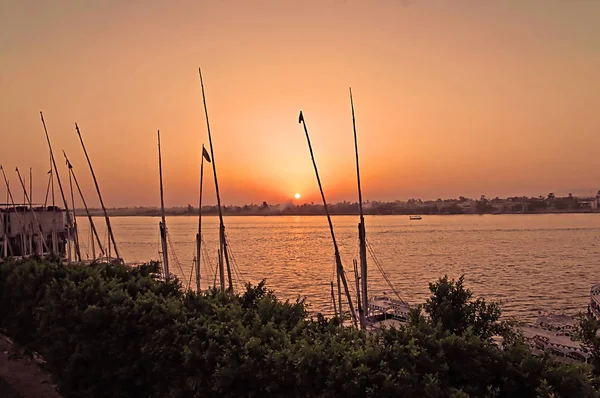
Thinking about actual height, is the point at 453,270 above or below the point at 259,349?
below

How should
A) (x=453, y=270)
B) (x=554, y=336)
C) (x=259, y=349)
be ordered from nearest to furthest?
(x=259, y=349) < (x=554, y=336) < (x=453, y=270)

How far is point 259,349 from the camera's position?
7.27 metres

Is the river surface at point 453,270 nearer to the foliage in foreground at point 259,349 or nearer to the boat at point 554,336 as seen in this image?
the boat at point 554,336

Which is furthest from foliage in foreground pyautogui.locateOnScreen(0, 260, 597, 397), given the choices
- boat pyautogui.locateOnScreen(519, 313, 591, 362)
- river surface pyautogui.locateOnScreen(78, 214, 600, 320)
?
river surface pyautogui.locateOnScreen(78, 214, 600, 320)

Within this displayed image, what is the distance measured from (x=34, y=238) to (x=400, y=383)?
157 feet

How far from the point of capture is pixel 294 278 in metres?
61.9

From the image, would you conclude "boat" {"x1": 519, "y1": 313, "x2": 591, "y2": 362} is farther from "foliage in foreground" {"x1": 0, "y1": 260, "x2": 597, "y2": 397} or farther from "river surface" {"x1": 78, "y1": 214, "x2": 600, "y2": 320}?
"foliage in foreground" {"x1": 0, "y1": 260, "x2": 597, "y2": 397}

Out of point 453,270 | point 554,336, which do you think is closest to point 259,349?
point 554,336

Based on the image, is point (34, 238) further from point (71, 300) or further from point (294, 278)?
point (71, 300)

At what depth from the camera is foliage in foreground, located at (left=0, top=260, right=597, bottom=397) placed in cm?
603

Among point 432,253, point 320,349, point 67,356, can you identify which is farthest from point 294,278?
point 320,349

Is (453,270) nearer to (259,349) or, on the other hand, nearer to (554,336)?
(554,336)

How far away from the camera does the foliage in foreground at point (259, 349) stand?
237 inches

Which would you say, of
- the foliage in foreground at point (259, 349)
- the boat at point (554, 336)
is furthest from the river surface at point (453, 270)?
the foliage in foreground at point (259, 349)
